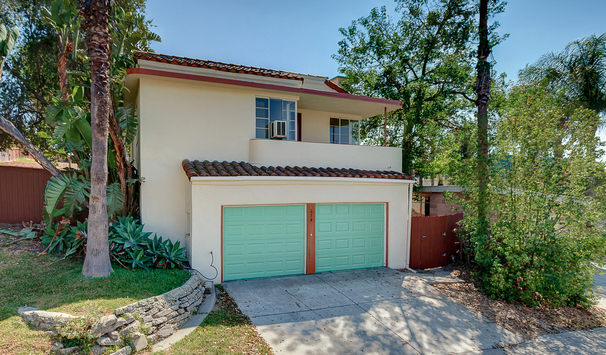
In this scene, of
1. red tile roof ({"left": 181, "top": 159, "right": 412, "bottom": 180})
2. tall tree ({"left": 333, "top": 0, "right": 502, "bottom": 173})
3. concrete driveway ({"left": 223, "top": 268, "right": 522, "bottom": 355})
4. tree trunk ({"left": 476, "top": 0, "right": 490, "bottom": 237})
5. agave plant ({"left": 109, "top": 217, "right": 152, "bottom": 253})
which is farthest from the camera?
tall tree ({"left": 333, "top": 0, "right": 502, "bottom": 173})

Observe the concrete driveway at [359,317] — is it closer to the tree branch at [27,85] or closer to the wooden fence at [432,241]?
the wooden fence at [432,241]

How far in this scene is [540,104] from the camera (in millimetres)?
8594

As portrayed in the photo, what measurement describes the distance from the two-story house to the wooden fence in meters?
0.45

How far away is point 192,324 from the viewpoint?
614 cm

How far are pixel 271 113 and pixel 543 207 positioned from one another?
324 inches

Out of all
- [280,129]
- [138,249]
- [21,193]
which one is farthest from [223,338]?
[21,193]

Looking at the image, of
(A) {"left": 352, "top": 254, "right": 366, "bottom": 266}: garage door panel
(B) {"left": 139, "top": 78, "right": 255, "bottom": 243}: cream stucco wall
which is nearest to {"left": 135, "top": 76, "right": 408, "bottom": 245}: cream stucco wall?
(B) {"left": 139, "top": 78, "right": 255, "bottom": 243}: cream stucco wall

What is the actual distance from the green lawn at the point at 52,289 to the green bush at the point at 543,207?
841cm

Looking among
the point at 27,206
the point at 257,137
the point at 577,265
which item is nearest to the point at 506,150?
the point at 577,265

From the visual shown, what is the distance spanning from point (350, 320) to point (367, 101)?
7797 millimetres

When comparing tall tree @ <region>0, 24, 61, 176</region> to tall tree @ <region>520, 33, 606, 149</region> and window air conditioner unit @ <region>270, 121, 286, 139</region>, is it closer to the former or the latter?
window air conditioner unit @ <region>270, 121, 286, 139</region>

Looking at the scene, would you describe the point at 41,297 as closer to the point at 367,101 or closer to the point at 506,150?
the point at 367,101

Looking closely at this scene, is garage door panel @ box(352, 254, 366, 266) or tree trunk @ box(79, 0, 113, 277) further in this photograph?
garage door panel @ box(352, 254, 366, 266)

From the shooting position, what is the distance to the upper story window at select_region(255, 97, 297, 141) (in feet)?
35.0
